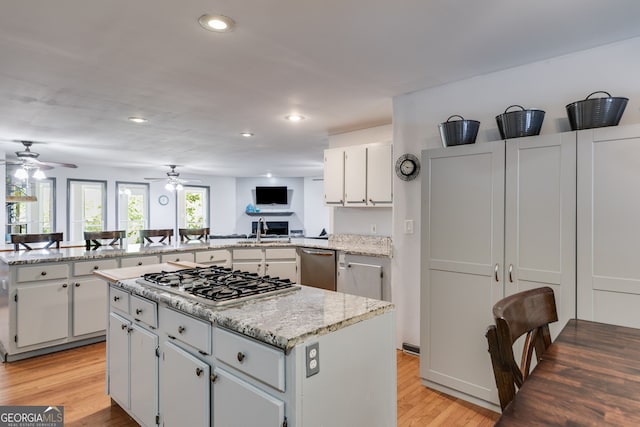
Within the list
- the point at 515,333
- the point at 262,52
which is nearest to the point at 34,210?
the point at 262,52

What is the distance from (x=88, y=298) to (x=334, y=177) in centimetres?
286

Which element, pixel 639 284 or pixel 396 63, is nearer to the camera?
pixel 639 284

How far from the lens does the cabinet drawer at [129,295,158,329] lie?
1871mm

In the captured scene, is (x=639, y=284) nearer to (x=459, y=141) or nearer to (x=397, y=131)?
(x=459, y=141)

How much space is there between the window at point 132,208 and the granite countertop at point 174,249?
472 centimetres

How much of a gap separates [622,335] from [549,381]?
2.11ft

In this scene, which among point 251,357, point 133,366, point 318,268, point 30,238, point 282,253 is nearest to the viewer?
point 251,357

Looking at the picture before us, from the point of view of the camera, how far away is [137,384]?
6.68 feet

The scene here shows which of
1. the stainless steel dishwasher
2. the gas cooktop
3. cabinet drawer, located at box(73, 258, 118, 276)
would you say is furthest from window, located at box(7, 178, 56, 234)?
the gas cooktop

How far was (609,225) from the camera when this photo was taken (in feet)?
6.26

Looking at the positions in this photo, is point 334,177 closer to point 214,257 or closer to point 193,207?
point 214,257

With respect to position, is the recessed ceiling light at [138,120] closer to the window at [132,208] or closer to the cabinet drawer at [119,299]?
the cabinet drawer at [119,299]

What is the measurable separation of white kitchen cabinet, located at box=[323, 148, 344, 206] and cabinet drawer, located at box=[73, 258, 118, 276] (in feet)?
7.94

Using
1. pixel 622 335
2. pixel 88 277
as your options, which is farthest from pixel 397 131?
pixel 88 277
